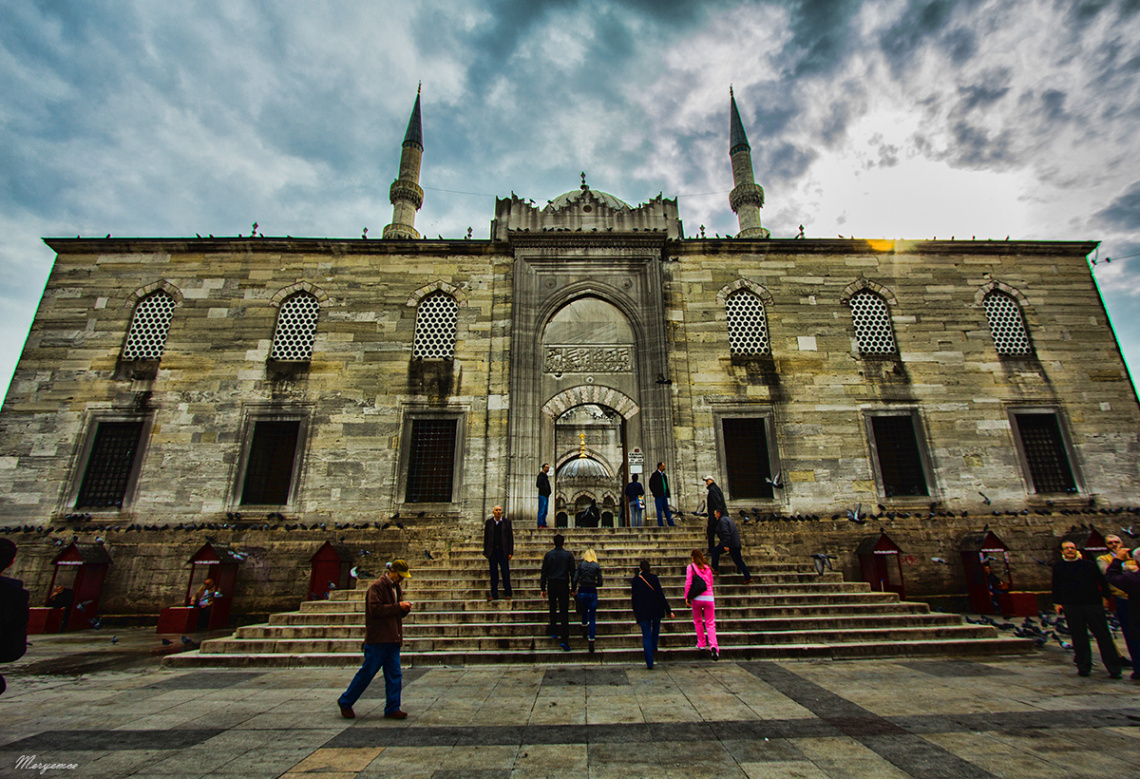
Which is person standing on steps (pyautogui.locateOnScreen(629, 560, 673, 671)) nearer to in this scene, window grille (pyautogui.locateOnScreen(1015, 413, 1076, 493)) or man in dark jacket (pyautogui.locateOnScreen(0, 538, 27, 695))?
man in dark jacket (pyautogui.locateOnScreen(0, 538, 27, 695))

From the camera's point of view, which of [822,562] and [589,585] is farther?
[822,562]

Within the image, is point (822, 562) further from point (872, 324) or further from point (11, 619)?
point (11, 619)

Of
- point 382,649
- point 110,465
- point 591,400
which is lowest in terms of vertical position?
point 382,649

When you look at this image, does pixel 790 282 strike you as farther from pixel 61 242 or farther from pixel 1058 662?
pixel 61 242

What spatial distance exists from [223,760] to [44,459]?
13045 millimetres

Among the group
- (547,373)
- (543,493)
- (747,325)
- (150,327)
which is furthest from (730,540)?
(150,327)

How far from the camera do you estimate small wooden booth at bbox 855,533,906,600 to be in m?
10.6

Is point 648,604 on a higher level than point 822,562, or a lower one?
lower

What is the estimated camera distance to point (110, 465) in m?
12.0

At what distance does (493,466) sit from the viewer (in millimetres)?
11945

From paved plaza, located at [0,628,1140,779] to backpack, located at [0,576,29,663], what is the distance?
91 centimetres

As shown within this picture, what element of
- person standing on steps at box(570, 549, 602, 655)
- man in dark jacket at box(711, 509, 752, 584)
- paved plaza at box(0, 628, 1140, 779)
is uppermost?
man in dark jacket at box(711, 509, 752, 584)

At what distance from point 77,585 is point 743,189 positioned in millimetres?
25498

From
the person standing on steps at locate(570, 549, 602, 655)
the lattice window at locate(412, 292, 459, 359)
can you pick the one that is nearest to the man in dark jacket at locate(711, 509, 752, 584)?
the person standing on steps at locate(570, 549, 602, 655)
